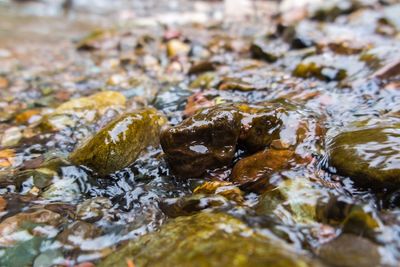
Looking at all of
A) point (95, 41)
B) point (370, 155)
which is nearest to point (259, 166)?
point (370, 155)

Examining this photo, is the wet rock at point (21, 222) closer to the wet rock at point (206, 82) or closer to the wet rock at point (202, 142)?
the wet rock at point (202, 142)

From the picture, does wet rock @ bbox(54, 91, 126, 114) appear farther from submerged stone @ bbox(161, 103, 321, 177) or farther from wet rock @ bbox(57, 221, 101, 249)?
wet rock @ bbox(57, 221, 101, 249)

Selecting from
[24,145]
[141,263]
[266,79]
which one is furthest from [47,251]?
[266,79]

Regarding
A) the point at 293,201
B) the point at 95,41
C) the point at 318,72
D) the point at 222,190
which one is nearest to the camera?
the point at 293,201

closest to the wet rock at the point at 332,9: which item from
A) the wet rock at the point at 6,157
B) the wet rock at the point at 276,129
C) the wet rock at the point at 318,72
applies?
the wet rock at the point at 318,72

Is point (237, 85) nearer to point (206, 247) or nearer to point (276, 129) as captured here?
point (276, 129)

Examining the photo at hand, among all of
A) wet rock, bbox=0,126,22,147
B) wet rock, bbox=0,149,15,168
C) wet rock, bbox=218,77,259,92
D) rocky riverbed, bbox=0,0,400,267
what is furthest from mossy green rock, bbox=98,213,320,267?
wet rock, bbox=218,77,259,92
